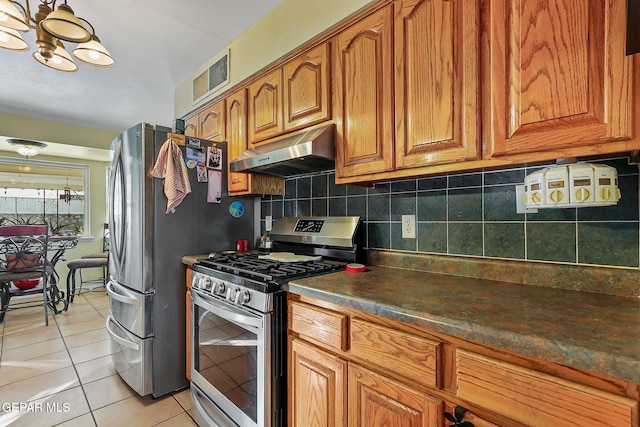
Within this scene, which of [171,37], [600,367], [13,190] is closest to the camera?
[600,367]

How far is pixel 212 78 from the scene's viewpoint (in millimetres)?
2379

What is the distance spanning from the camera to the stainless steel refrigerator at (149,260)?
1.87 metres

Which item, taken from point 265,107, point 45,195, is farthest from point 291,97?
point 45,195

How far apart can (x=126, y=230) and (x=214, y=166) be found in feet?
2.36

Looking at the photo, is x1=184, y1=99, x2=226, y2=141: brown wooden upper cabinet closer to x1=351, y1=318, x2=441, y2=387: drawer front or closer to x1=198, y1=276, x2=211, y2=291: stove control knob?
x1=198, y1=276, x2=211, y2=291: stove control knob

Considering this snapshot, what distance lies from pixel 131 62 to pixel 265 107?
4.85ft

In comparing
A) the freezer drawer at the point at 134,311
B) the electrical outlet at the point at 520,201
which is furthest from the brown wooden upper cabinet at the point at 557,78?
the freezer drawer at the point at 134,311

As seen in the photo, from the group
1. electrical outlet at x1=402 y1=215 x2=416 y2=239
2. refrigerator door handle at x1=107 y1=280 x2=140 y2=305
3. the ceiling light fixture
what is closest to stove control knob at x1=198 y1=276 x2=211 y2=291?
refrigerator door handle at x1=107 y1=280 x2=140 y2=305

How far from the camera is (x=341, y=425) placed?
1058 mm

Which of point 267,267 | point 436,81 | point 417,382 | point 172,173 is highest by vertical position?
point 436,81

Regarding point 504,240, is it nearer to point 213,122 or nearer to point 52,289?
point 213,122

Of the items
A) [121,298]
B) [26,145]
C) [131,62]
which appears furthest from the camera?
[26,145]

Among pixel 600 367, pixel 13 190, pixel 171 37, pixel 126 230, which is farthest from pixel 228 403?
pixel 13 190

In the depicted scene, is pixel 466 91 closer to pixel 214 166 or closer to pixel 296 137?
pixel 296 137
